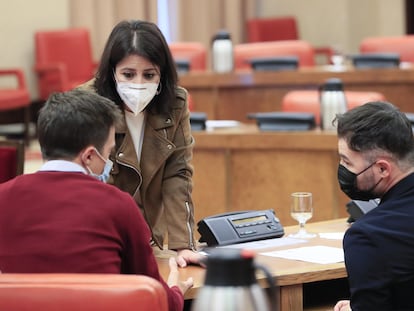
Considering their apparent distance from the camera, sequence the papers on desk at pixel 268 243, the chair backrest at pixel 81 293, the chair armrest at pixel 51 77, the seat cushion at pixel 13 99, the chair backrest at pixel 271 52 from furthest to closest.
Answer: the chair armrest at pixel 51 77 < the seat cushion at pixel 13 99 < the chair backrest at pixel 271 52 < the papers on desk at pixel 268 243 < the chair backrest at pixel 81 293

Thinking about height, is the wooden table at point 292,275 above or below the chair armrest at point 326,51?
above

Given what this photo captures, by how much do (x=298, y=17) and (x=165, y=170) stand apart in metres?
8.47

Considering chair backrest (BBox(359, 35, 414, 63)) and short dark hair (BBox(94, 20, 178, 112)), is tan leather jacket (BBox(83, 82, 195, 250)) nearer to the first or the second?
short dark hair (BBox(94, 20, 178, 112))

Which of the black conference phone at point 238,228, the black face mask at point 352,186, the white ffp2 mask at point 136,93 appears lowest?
the black conference phone at point 238,228

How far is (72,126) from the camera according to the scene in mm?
2283

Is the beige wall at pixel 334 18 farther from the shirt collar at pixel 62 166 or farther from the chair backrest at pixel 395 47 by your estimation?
the shirt collar at pixel 62 166

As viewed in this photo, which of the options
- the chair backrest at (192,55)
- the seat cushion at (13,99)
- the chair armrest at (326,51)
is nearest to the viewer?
the chair backrest at (192,55)

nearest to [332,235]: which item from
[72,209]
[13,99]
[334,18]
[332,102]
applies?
[72,209]

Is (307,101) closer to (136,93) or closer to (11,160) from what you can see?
(11,160)

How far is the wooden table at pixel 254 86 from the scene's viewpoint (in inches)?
275

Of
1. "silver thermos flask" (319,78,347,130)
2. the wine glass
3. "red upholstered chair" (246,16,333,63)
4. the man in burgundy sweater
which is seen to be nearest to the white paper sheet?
the wine glass

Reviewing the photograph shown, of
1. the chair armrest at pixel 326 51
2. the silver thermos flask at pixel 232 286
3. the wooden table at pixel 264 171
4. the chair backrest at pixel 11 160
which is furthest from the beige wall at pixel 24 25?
the silver thermos flask at pixel 232 286

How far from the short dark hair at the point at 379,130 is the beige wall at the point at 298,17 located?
22.8 ft

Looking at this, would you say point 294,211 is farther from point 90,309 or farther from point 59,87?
point 59,87
